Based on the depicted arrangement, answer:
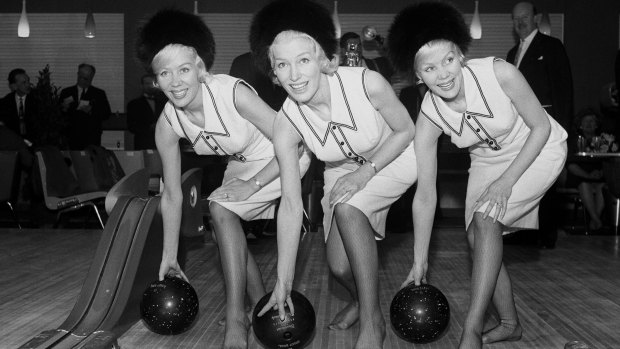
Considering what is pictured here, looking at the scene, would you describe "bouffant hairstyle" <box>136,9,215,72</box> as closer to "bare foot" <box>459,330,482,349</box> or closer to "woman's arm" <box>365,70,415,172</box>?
"woman's arm" <box>365,70,415,172</box>

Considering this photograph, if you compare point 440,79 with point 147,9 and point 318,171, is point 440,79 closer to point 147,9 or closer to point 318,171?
Answer: point 318,171

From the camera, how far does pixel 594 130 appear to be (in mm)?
7965

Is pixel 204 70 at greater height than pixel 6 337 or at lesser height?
greater

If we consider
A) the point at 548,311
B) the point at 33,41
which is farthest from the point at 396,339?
the point at 33,41

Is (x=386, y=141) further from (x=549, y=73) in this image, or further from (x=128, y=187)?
(x=549, y=73)

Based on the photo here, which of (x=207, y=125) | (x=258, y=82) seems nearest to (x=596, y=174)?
(x=258, y=82)

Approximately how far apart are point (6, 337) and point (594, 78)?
9.87 metres

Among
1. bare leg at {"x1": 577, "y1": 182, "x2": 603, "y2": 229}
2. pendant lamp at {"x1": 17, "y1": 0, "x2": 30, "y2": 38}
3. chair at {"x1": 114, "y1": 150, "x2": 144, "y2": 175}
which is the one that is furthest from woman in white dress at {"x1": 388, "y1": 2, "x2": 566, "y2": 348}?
pendant lamp at {"x1": 17, "y1": 0, "x2": 30, "y2": 38}

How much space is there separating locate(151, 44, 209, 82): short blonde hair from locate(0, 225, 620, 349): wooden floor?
1.04m

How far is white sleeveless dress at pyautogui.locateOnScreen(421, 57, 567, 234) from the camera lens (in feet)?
9.13

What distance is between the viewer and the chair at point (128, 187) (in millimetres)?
3836

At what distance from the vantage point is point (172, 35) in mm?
3068

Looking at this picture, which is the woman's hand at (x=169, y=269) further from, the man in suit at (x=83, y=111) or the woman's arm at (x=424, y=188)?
the man in suit at (x=83, y=111)

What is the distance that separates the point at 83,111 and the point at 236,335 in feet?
23.2
